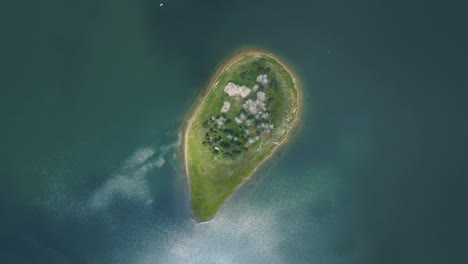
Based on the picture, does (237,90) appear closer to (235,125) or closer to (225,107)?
(225,107)

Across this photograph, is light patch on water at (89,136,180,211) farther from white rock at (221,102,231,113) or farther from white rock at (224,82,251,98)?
white rock at (224,82,251,98)

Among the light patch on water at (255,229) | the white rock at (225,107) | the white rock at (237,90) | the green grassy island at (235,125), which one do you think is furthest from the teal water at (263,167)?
the white rock at (225,107)

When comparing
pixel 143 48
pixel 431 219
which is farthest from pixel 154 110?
pixel 431 219

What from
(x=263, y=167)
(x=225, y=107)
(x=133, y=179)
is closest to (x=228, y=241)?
(x=263, y=167)

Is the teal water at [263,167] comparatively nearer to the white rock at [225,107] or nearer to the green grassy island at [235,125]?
the green grassy island at [235,125]

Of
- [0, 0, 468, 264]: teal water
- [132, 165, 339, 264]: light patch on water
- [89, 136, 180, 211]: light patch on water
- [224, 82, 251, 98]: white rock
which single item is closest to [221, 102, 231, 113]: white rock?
[224, 82, 251, 98]: white rock
